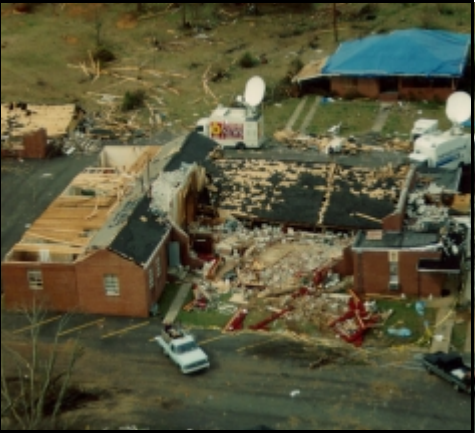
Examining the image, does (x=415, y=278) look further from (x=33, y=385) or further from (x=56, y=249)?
(x=33, y=385)

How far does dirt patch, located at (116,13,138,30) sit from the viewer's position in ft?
198

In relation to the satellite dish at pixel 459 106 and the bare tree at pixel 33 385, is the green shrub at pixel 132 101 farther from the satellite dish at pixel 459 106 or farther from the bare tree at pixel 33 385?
the bare tree at pixel 33 385

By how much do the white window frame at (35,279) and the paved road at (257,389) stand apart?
1289 millimetres

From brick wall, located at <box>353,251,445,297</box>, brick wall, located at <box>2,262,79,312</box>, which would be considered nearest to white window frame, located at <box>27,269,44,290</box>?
brick wall, located at <box>2,262,79,312</box>

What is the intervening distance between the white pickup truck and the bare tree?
2480mm

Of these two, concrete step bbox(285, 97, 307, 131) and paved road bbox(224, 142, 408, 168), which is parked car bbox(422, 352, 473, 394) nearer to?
paved road bbox(224, 142, 408, 168)

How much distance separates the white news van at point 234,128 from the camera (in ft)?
148

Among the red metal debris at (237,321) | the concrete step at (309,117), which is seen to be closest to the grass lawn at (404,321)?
the red metal debris at (237,321)

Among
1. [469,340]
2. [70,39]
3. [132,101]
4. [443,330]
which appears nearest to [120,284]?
[443,330]

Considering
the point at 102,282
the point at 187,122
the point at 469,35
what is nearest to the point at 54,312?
the point at 102,282

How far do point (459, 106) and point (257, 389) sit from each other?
57.6 ft

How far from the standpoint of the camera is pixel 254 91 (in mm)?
43938

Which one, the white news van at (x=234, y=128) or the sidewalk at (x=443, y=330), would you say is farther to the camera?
the white news van at (x=234, y=128)

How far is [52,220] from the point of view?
108 feet
